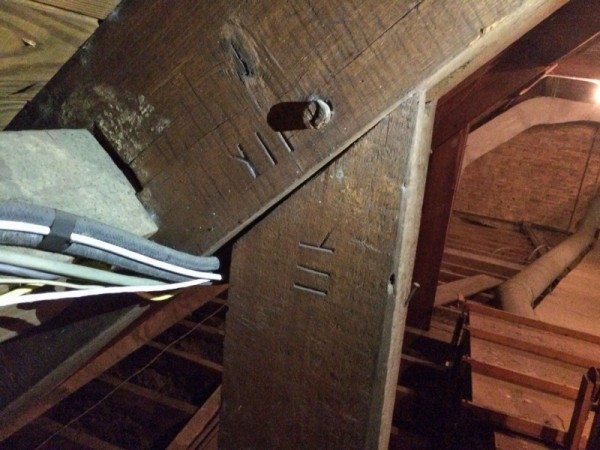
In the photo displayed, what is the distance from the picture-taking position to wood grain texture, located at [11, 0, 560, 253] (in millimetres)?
587

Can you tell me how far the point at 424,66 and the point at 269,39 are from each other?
22cm

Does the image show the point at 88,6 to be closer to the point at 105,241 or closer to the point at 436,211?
the point at 105,241

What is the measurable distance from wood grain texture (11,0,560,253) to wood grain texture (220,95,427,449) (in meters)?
0.06

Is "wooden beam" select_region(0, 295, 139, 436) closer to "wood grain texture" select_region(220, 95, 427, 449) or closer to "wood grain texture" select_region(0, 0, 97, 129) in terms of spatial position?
"wood grain texture" select_region(220, 95, 427, 449)

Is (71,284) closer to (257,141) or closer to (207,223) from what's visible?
(207,223)

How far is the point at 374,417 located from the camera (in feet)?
2.40

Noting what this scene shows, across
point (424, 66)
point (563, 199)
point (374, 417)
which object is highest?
point (563, 199)

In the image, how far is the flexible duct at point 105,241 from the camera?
54 cm

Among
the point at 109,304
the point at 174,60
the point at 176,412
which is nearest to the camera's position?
the point at 174,60

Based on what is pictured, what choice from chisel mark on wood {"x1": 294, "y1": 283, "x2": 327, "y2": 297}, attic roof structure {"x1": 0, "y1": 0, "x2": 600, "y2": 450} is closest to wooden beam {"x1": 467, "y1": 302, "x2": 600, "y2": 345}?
attic roof structure {"x1": 0, "y1": 0, "x2": 600, "y2": 450}

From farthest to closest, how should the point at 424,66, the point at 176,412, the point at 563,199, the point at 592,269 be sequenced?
1. the point at 563,199
2. the point at 592,269
3. the point at 176,412
4. the point at 424,66

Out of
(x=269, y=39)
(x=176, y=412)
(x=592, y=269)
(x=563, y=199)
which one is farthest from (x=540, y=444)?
(x=563, y=199)

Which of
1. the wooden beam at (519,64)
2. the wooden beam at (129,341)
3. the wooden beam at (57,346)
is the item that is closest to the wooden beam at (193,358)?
the wooden beam at (129,341)

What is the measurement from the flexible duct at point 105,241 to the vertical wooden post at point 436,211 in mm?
3132
